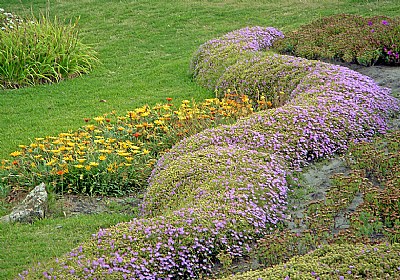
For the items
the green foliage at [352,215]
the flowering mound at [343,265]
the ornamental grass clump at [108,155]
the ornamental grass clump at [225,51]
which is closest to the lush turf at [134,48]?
the ornamental grass clump at [225,51]

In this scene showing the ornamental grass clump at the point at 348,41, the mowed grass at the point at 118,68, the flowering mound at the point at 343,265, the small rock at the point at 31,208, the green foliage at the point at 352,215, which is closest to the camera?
the flowering mound at the point at 343,265

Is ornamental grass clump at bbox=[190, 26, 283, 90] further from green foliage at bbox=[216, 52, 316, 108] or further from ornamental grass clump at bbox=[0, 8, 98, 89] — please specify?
ornamental grass clump at bbox=[0, 8, 98, 89]

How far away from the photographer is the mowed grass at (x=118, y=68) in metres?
5.86

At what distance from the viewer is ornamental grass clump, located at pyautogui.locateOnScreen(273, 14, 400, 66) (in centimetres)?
895

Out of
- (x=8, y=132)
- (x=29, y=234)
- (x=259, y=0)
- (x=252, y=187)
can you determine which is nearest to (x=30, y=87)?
(x=8, y=132)

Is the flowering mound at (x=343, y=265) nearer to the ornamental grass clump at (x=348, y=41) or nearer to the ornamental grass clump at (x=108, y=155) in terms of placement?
the ornamental grass clump at (x=108, y=155)

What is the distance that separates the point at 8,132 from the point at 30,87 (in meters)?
2.23

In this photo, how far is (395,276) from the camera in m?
3.54

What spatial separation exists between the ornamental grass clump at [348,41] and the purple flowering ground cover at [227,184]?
128cm

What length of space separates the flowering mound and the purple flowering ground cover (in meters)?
0.77

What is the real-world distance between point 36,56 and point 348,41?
5549 mm

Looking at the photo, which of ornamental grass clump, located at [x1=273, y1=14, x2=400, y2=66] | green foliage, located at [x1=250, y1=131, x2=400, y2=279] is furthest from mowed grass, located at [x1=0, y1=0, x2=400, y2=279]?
green foliage, located at [x1=250, y1=131, x2=400, y2=279]

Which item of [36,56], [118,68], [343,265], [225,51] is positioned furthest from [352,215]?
→ [118,68]

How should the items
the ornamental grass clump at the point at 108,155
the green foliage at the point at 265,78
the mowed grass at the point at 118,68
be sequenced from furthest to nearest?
1. the green foliage at the point at 265,78
2. the ornamental grass clump at the point at 108,155
3. the mowed grass at the point at 118,68
